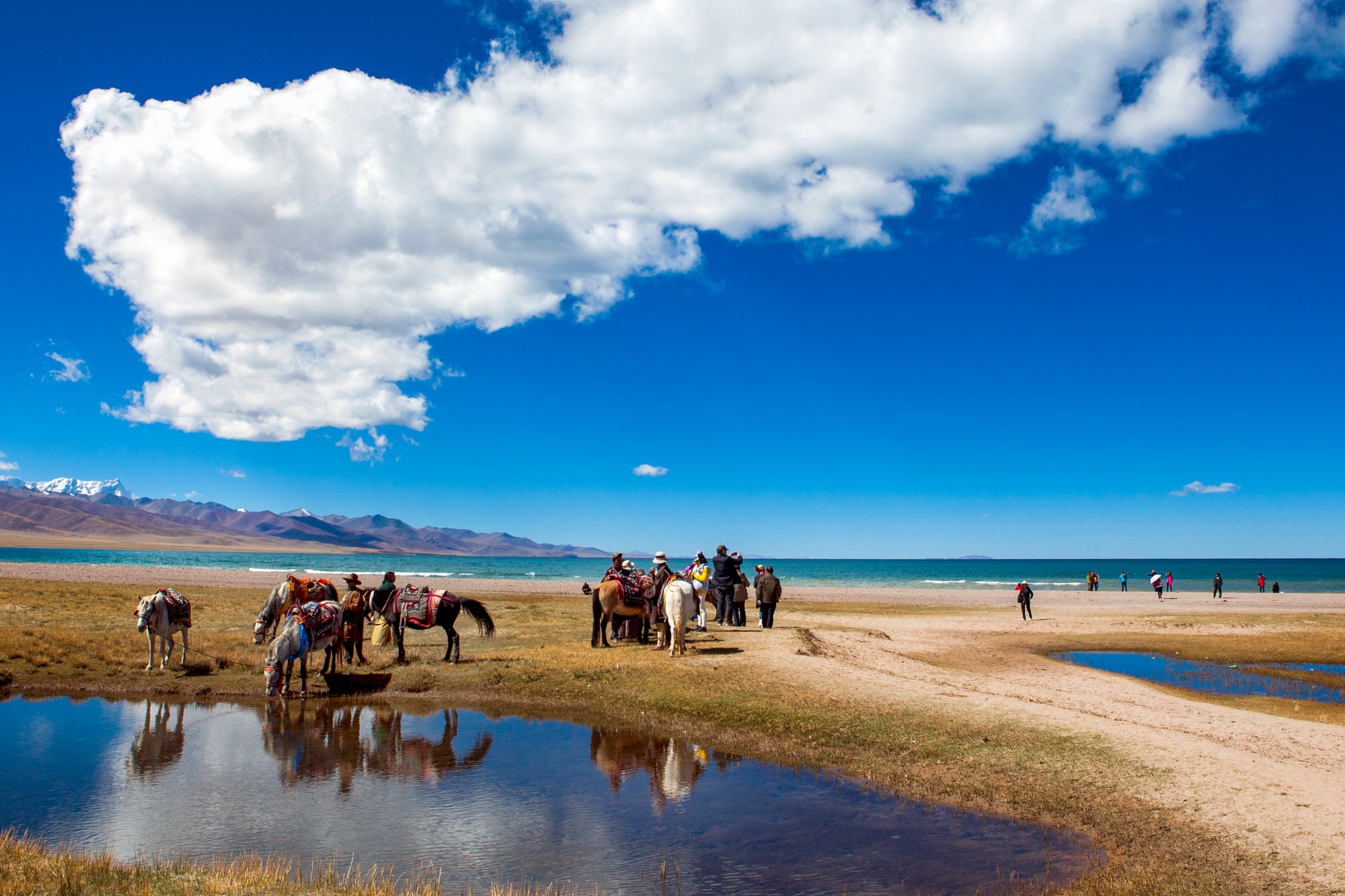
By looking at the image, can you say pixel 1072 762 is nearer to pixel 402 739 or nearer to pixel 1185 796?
pixel 1185 796

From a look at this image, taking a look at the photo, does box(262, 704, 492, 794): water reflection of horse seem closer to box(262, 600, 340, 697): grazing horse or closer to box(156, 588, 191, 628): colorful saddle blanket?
box(262, 600, 340, 697): grazing horse

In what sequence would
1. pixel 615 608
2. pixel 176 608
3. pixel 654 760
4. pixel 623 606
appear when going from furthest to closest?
pixel 623 606 < pixel 615 608 < pixel 176 608 < pixel 654 760

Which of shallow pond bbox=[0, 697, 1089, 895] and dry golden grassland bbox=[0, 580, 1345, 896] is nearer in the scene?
dry golden grassland bbox=[0, 580, 1345, 896]

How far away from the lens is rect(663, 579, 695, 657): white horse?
18.3 m

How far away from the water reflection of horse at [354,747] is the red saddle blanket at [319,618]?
1.53 m

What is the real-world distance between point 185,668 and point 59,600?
22.6m

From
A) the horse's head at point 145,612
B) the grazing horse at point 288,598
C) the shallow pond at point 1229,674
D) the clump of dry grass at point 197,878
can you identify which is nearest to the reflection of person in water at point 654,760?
the clump of dry grass at point 197,878

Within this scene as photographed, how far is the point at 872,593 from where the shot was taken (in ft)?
238

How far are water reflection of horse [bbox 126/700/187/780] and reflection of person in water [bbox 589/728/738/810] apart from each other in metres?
6.30

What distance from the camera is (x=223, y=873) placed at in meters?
6.73

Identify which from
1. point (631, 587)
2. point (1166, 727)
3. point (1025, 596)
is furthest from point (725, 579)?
point (1025, 596)

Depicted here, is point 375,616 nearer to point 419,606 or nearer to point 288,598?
point 288,598

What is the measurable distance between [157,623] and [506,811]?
12.7m

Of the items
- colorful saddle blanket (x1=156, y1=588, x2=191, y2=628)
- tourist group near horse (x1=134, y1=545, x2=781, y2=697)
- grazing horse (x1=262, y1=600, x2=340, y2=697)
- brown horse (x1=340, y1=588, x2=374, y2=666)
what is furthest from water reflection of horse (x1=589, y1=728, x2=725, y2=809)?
colorful saddle blanket (x1=156, y1=588, x2=191, y2=628)
